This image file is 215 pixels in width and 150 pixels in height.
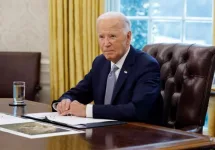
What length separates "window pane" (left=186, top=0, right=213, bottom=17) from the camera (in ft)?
12.5

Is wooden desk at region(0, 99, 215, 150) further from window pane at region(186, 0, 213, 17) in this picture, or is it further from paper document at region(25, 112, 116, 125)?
window pane at region(186, 0, 213, 17)

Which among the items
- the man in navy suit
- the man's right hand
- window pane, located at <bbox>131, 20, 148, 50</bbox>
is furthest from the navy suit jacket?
window pane, located at <bbox>131, 20, 148, 50</bbox>

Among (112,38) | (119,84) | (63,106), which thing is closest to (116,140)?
(63,106)

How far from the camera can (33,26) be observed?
15.1 ft

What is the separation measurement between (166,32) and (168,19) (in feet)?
0.37

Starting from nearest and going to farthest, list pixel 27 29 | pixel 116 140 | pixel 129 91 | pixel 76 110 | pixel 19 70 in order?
pixel 116 140, pixel 76 110, pixel 129 91, pixel 19 70, pixel 27 29

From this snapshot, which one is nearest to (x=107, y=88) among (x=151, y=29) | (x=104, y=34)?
(x=104, y=34)

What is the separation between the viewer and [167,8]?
4082mm

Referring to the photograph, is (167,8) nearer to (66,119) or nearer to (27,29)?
(27,29)

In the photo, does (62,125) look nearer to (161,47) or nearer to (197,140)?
(197,140)

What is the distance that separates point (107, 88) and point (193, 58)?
522mm

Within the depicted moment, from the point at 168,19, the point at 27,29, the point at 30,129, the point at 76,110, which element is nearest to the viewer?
the point at 30,129

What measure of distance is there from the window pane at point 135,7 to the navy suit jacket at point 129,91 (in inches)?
57.0

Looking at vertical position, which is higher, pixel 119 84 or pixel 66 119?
pixel 119 84
